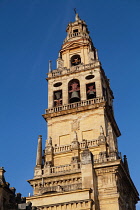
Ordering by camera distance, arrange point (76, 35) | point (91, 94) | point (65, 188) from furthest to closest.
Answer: point (76, 35), point (91, 94), point (65, 188)

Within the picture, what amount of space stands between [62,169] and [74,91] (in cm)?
1085

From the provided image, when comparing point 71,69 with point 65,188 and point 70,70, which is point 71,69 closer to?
point 70,70

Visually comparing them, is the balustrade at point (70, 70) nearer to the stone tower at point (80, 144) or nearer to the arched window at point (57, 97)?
the stone tower at point (80, 144)

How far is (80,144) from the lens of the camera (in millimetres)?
37969

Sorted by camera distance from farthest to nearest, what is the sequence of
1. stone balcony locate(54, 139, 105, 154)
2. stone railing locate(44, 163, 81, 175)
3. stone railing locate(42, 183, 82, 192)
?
stone balcony locate(54, 139, 105, 154) → stone railing locate(44, 163, 81, 175) → stone railing locate(42, 183, 82, 192)

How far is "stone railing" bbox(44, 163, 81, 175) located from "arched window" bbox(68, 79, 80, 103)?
372 inches

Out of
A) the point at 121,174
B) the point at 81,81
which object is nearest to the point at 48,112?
the point at 81,81

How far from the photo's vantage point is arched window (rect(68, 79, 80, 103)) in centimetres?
4262

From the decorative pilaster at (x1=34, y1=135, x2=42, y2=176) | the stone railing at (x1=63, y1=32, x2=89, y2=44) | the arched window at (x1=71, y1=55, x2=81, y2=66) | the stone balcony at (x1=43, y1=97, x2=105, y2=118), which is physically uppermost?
the stone railing at (x1=63, y1=32, x2=89, y2=44)

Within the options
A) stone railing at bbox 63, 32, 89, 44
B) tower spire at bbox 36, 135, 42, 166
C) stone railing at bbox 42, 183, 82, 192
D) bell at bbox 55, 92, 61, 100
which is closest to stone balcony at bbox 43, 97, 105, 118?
bell at bbox 55, 92, 61, 100

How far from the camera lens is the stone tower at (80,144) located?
31.4 m

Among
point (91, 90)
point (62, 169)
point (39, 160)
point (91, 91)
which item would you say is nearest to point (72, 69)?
point (91, 90)

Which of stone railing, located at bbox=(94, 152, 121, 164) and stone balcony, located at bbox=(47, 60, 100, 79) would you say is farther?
stone balcony, located at bbox=(47, 60, 100, 79)

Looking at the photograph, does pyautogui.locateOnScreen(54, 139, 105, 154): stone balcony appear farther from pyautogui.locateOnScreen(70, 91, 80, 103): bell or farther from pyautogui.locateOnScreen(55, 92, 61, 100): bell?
pyautogui.locateOnScreen(55, 92, 61, 100): bell
